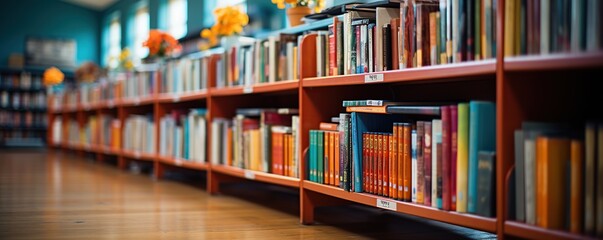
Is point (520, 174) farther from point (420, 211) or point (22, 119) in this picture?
point (22, 119)

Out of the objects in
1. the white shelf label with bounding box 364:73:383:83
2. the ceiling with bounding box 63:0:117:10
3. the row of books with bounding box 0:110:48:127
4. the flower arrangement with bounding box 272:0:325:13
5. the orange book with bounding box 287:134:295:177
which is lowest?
the orange book with bounding box 287:134:295:177

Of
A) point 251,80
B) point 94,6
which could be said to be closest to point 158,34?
point 251,80

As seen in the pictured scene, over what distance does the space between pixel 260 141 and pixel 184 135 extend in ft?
4.18

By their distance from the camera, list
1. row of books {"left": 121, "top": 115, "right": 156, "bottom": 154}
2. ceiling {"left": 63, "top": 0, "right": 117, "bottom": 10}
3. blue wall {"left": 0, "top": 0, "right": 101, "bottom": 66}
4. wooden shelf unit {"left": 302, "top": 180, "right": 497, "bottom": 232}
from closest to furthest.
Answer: wooden shelf unit {"left": 302, "top": 180, "right": 497, "bottom": 232} → row of books {"left": 121, "top": 115, "right": 156, "bottom": 154} → blue wall {"left": 0, "top": 0, "right": 101, "bottom": 66} → ceiling {"left": 63, "top": 0, "right": 117, "bottom": 10}

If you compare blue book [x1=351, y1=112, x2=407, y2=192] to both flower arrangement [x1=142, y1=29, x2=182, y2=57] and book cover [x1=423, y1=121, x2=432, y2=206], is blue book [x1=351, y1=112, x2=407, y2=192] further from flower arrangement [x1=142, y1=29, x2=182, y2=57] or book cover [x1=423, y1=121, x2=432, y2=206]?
flower arrangement [x1=142, y1=29, x2=182, y2=57]

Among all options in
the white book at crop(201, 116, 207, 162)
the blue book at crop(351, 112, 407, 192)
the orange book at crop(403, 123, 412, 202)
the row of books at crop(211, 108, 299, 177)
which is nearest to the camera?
the orange book at crop(403, 123, 412, 202)

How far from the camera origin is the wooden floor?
8.20ft

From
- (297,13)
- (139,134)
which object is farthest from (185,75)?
(297,13)

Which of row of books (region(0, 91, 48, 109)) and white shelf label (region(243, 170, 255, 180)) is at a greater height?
row of books (region(0, 91, 48, 109))

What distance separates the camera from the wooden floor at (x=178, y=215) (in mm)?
2498

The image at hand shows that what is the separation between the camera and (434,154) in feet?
6.60

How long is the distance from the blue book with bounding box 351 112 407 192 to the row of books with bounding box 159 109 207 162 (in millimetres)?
1884

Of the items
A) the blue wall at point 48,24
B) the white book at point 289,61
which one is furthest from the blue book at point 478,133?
the blue wall at point 48,24

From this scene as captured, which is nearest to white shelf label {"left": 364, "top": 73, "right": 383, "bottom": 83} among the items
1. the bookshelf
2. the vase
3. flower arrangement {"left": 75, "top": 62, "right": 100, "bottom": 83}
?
the bookshelf
